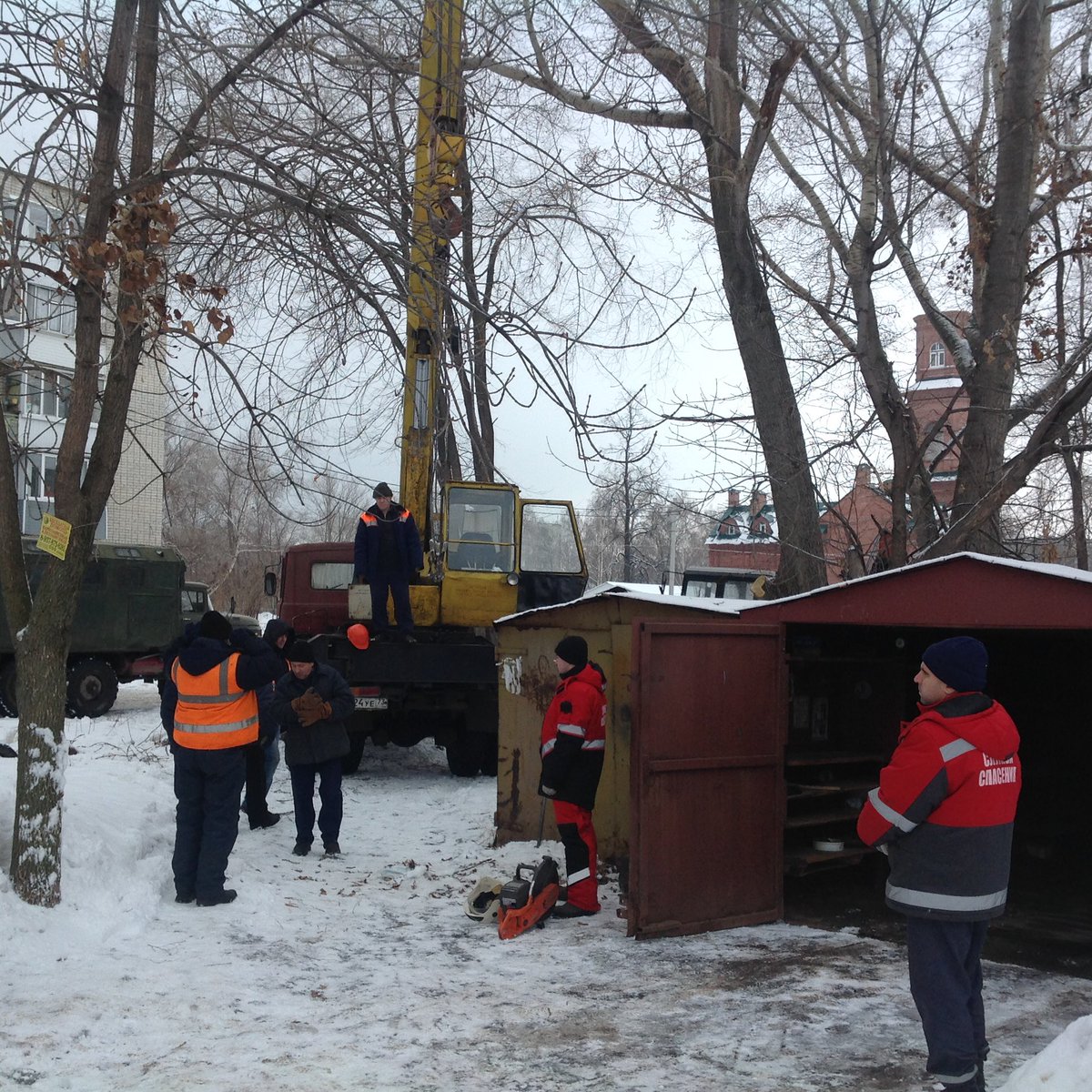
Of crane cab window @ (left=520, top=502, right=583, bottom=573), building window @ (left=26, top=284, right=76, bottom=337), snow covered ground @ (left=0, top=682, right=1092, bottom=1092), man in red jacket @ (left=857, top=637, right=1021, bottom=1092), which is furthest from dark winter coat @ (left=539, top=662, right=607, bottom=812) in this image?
crane cab window @ (left=520, top=502, right=583, bottom=573)

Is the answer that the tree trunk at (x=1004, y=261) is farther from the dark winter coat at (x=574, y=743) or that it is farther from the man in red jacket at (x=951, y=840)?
the man in red jacket at (x=951, y=840)

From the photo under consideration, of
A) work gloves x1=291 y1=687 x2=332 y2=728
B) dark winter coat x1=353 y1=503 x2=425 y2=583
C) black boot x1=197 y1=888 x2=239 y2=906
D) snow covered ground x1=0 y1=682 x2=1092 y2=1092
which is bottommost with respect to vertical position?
snow covered ground x1=0 y1=682 x2=1092 y2=1092

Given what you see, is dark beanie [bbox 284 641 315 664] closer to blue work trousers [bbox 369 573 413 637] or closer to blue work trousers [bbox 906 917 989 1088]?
blue work trousers [bbox 369 573 413 637]

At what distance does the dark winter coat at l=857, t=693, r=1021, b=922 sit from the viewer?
13.8ft

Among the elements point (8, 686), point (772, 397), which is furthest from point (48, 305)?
point (8, 686)

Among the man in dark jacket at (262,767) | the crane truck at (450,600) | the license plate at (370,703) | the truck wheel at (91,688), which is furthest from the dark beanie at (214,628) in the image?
the truck wheel at (91,688)

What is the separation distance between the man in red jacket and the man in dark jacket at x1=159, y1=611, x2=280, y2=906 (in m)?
4.22

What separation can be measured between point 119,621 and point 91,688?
111 centimetres

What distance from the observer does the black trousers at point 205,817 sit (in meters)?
→ 7.10

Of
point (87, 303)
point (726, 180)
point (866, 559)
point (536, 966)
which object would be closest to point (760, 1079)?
point (536, 966)

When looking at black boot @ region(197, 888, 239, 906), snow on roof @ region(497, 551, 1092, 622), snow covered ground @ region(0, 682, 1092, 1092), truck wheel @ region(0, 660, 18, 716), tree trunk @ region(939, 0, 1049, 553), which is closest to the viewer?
snow covered ground @ region(0, 682, 1092, 1092)

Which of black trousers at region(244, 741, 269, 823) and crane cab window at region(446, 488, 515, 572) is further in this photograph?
crane cab window at region(446, 488, 515, 572)

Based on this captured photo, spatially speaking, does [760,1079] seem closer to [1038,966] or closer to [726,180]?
[1038,966]

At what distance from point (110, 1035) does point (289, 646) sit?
4.43 meters
